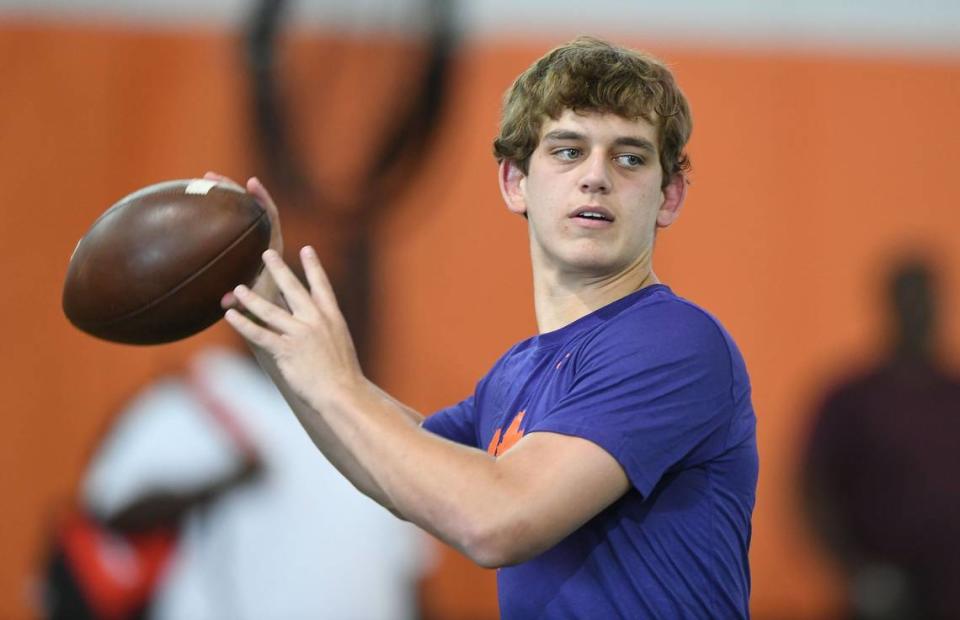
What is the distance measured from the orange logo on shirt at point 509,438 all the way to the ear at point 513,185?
16.4 inches

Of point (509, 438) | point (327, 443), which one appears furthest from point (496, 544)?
point (327, 443)

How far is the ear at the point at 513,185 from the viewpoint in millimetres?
2527

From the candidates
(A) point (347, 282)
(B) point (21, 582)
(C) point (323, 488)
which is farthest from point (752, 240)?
(B) point (21, 582)

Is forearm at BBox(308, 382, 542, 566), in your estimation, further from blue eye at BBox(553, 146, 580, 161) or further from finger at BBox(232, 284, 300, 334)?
blue eye at BBox(553, 146, 580, 161)

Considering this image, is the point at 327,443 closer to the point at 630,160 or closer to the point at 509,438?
the point at 509,438

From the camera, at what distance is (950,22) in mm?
6051

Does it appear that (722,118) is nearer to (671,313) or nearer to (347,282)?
(347,282)

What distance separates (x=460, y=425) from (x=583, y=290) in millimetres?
454

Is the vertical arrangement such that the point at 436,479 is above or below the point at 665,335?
below

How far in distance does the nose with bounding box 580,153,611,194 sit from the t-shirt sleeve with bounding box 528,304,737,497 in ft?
0.79

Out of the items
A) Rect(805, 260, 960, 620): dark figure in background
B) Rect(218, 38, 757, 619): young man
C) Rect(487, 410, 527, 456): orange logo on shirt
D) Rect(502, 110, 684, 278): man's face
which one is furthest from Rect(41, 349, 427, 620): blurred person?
Rect(502, 110, 684, 278): man's face

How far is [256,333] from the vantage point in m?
2.10

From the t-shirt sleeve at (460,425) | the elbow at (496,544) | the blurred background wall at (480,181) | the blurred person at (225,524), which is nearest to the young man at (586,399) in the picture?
the elbow at (496,544)

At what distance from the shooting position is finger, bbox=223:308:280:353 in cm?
207
